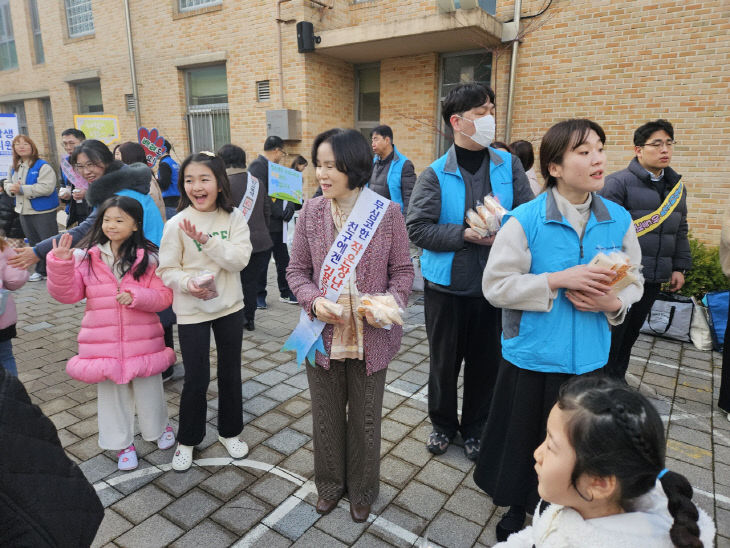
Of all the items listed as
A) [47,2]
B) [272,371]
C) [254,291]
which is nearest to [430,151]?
[254,291]

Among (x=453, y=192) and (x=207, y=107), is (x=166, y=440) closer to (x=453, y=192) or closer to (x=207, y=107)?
(x=453, y=192)

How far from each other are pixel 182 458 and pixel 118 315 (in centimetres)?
98

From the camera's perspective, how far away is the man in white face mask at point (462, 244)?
2.82 meters

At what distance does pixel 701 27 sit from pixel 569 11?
5.99 ft

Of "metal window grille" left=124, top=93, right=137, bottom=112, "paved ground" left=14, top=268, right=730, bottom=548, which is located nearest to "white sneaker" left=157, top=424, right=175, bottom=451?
"paved ground" left=14, top=268, right=730, bottom=548

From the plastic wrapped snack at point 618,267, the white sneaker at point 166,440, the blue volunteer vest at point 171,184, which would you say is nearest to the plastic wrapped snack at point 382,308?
the plastic wrapped snack at point 618,267

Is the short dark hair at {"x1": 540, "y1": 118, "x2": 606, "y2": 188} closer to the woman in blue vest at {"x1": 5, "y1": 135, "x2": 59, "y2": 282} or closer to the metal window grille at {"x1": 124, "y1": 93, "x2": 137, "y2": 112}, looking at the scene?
the woman in blue vest at {"x1": 5, "y1": 135, "x2": 59, "y2": 282}

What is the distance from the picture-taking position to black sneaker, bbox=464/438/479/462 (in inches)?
123

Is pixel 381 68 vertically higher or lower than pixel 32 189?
higher

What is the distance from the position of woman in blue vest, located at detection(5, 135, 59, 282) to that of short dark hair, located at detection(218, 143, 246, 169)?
3083 mm

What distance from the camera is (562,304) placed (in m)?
2.12

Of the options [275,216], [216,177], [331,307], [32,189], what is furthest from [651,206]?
[32,189]

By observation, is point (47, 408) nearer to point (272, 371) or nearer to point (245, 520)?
point (272, 371)

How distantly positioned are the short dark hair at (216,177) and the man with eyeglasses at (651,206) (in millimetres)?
2941
